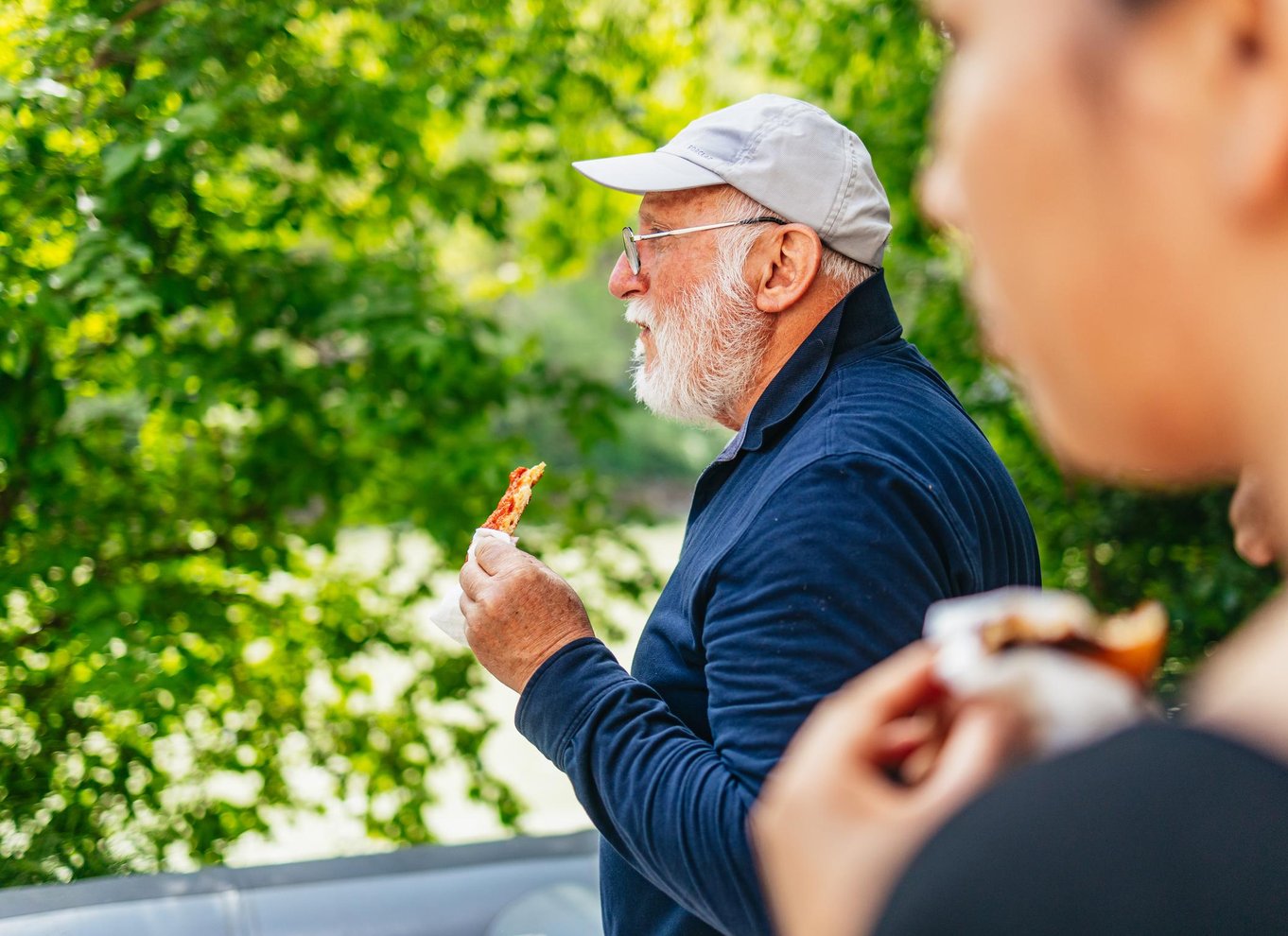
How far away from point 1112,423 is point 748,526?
1109 millimetres

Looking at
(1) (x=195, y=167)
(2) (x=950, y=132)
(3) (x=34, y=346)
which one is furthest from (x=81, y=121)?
(2) (x=950, y=132)

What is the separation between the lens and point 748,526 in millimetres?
1599

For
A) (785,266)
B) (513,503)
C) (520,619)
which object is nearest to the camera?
(520,619)

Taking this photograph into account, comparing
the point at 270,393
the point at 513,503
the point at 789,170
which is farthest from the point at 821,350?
the point at 270,393

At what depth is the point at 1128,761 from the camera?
442mm

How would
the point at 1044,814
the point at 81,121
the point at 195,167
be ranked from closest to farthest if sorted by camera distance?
the point at 1044,814
the point at 81,121
the point at 195,167

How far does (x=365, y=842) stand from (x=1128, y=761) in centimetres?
420

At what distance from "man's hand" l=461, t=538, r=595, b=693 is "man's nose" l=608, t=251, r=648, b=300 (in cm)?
62

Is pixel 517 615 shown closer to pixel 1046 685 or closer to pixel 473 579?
pixel 473 579

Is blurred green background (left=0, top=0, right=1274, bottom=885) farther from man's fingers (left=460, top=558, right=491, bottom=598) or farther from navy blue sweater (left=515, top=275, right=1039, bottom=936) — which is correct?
navy blue sweater (left=515, top=275, right=1039, bottom=936)

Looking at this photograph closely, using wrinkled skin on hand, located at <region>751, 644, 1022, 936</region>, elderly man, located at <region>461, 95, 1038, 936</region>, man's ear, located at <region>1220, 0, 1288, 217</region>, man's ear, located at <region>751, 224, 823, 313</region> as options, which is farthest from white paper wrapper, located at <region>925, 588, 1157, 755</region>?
man's ear, located at <region>751, 224, 823, 313</region>

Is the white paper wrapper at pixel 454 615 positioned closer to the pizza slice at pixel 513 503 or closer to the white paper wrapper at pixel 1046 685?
the pizza slice at pixel 513 503

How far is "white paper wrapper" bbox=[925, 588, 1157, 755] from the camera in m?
0.46

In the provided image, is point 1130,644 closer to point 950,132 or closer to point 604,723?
point 950,132
